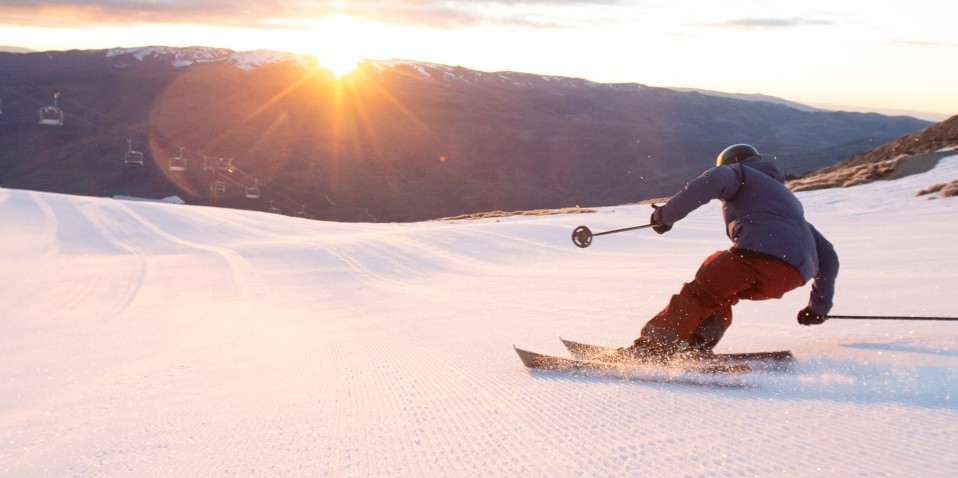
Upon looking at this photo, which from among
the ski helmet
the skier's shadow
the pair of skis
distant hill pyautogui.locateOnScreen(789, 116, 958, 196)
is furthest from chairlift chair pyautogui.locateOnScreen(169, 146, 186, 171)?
the skier's shadow

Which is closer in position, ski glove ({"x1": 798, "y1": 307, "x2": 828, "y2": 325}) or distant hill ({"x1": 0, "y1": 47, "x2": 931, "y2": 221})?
ski glove ({"x1": 798, "y1": 307, "x2": 828, "y2": 325})

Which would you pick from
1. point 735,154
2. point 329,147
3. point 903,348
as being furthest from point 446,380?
point 329,147

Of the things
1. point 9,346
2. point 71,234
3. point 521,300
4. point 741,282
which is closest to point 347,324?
point 521,300

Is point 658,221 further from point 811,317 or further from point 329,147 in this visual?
point 329,147

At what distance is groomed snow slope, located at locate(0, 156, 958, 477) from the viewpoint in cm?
257

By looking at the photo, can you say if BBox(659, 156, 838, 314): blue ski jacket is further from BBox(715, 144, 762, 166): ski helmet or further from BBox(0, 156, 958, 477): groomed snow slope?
BBox(0, 156, 958, 477): groomed snow slope

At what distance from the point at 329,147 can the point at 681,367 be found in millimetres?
133763

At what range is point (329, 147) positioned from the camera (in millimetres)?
133375

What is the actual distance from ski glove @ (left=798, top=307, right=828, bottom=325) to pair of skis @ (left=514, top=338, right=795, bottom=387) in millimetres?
532

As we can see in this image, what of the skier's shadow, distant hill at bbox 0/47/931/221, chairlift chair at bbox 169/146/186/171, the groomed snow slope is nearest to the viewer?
the groomed snow slope

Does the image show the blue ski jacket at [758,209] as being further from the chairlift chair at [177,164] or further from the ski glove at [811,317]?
the chairlift chair at [177,164]

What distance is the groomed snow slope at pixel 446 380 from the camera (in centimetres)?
257

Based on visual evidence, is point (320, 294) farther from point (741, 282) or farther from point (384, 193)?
point (384, 193)

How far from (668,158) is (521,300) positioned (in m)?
160
